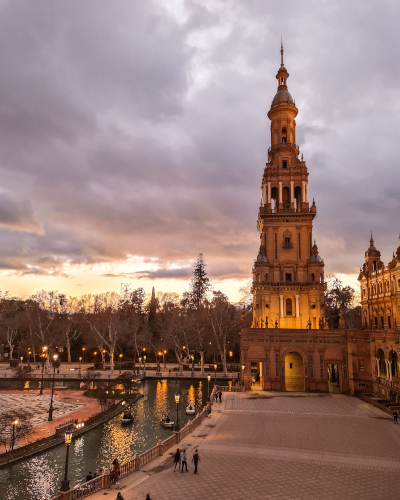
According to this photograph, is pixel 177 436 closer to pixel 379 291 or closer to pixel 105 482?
pixel 105 482

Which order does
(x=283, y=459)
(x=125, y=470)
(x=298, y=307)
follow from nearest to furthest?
(x=125, y=470)
(x=283, y=459)
(x=298, y=307)

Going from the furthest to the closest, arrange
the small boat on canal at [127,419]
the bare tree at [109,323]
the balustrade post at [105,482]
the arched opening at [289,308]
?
1. the bare tree at [109,323]
2. the arched opening at [289,308]
3. the small boat on canal at [127,419]
4. the balustrade post at [105,482]

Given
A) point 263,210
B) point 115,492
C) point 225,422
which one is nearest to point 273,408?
point 225,422

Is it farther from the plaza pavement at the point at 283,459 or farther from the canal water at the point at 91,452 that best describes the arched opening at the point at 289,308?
the plaza pavement at the point at 283,459

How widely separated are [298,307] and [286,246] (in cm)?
882

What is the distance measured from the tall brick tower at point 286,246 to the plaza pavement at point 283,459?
57.5ft

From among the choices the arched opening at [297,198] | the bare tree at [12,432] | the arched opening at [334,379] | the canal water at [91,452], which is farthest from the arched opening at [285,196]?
the bare tree at [12,432]

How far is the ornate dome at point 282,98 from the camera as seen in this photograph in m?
57.1

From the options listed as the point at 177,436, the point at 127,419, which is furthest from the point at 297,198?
the point at 177,436

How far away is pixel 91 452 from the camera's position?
85.5 ft

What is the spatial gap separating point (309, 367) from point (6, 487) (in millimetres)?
32996

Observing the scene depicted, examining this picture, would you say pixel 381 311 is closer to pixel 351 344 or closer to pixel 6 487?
pixel 351 344

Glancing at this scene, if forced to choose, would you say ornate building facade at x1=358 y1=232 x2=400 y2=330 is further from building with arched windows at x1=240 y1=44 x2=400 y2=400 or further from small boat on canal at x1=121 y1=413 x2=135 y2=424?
small boat on canal at x1=121 y1=413 x2=135 y2=424

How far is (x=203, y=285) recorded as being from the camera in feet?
317
